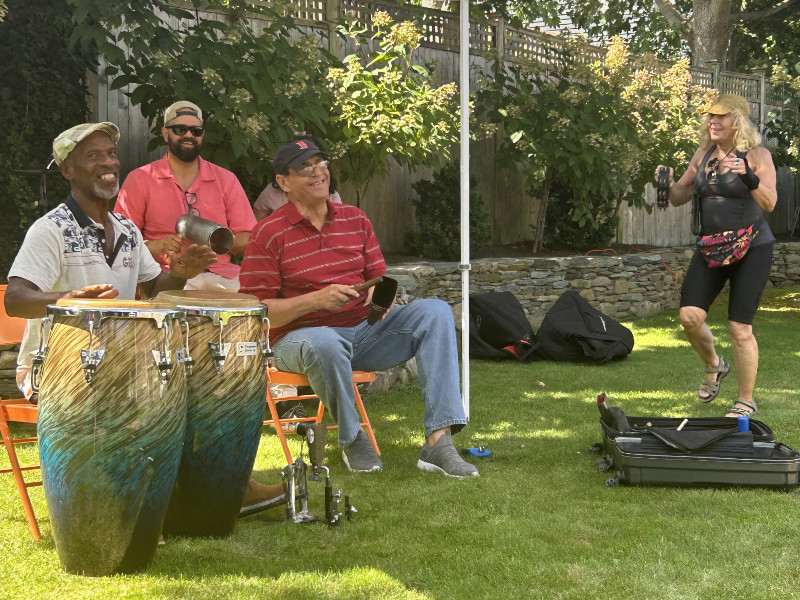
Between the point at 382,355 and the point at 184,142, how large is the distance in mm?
1547

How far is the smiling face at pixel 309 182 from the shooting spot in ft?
13.7

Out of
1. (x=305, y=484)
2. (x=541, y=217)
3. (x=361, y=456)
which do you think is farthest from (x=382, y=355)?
(x=541, y=217)

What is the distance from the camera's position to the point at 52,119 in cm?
620

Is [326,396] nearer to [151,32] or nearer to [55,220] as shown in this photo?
[55,220]

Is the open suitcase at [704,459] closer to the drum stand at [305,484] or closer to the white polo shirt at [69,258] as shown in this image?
the drum stand at [305,484]

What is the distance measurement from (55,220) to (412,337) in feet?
5.10

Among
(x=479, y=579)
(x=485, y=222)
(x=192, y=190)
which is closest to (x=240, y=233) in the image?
(x=192, y=190)

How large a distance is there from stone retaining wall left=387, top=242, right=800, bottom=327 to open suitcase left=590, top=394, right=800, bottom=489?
414 centimetres

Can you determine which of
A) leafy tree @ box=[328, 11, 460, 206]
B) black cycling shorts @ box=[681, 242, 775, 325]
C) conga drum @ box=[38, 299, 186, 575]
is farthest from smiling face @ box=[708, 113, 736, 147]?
conga drum @ box=[38, 299, 186, 575]

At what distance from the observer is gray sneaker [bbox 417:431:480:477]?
13.6 ft

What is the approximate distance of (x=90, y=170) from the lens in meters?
3.43

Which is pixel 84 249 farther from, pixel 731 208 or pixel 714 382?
pixel 714 382

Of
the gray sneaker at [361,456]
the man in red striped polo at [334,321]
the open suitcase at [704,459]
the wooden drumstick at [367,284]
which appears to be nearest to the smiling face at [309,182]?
the man in red striped polo at [334,321]

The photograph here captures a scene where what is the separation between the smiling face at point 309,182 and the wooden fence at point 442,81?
339 cm
